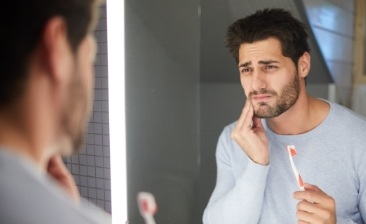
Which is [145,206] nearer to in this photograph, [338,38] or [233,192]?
[233,192]

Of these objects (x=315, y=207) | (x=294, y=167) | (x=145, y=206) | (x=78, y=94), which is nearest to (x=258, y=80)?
(x=294, y=167)

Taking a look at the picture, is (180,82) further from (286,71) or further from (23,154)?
(23,154)

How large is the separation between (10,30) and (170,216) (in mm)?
968

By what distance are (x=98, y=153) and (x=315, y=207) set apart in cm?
83

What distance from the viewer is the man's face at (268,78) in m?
0.99

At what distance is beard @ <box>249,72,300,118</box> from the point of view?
0.99 meters

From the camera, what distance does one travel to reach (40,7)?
0.62 metres

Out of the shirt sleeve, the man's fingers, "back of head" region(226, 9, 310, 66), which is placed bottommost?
the shirt sleeve

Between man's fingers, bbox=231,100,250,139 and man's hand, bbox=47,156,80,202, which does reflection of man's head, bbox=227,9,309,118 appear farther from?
man's hand, bbox=47,156,80,202

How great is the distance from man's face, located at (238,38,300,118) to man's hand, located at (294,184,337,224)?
0.68ft

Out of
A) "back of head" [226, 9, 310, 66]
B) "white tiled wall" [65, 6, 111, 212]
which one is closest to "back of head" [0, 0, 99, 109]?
"back of head" [226, 9, 310, 66]

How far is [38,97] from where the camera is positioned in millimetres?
624

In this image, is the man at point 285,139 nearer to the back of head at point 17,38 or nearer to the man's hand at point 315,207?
the man's hand at point 315,207

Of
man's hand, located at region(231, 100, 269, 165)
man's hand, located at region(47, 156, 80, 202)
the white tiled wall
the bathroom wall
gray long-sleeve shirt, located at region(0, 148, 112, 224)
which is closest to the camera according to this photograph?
gray long-sleeve shirt, located at region(0, 148, 112, 224)
